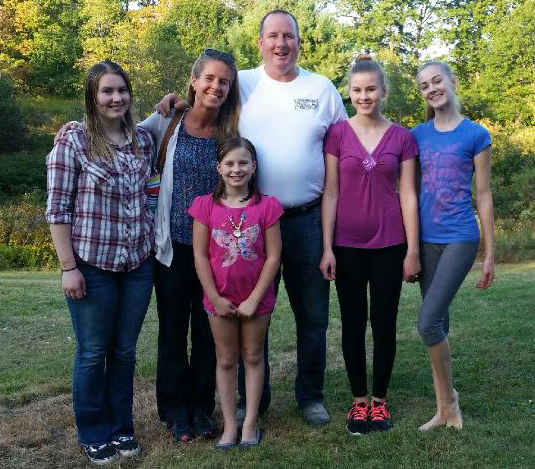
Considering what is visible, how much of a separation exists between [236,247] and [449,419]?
1.60 m

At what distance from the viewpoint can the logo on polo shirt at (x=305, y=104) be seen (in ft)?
12.5

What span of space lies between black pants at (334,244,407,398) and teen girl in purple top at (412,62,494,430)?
0.18m

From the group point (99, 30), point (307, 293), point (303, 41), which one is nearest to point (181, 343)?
point (307, 293)

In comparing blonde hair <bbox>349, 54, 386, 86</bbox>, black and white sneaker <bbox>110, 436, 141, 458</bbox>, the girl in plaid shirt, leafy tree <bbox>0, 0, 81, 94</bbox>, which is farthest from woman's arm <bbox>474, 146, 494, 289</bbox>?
leafy tree <bbox>0, 0, 81, 94</bbox>

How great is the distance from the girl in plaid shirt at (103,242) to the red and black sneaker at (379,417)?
1346mm

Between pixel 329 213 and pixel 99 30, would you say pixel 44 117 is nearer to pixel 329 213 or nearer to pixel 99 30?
pixel 99 30

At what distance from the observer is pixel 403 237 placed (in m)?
3.76

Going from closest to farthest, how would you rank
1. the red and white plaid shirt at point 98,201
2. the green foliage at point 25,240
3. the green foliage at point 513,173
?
the red and white plaid shirt at point 98,201 < the green foliage at point 25,240 < the green foliage at point 513,173

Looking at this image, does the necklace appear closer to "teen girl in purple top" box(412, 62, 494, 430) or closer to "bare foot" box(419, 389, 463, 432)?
"teen girl in purple top" box(412, 62, 494, 430)

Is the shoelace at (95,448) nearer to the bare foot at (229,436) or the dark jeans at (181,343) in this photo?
the dark jeans at (181,343)

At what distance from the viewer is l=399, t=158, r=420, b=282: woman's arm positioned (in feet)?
12.2

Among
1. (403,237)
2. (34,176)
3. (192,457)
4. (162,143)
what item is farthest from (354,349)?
(34,176)

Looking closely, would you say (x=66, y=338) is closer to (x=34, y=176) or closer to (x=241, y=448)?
(x=241, y=448)

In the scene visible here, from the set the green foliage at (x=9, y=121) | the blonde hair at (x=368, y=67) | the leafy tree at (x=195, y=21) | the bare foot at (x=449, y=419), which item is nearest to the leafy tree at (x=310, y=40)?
the leafy tree at (x=195, y=21)
